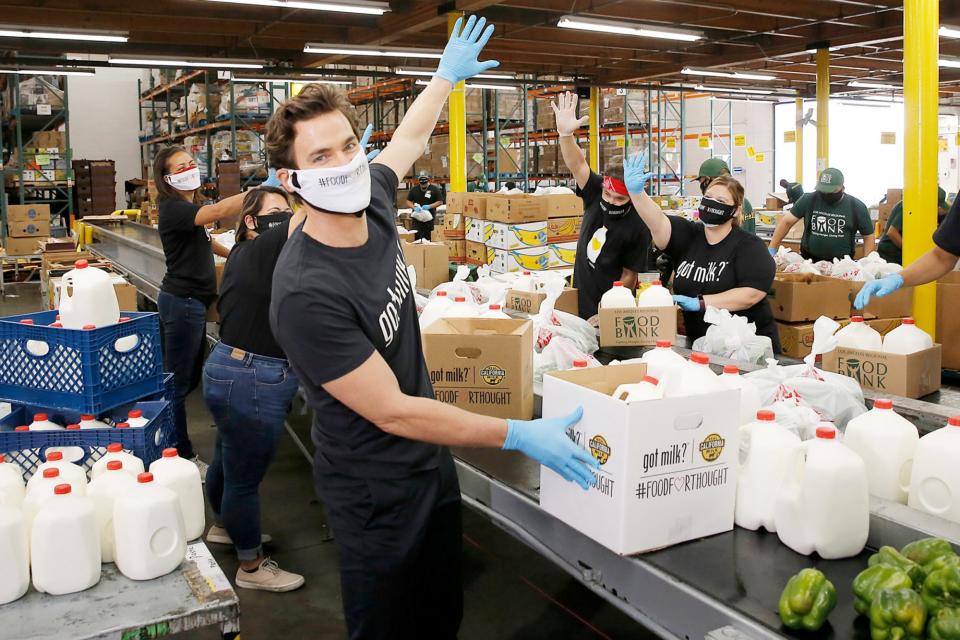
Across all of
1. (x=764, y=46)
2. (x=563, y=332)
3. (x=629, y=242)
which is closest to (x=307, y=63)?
(x=764, y=46)

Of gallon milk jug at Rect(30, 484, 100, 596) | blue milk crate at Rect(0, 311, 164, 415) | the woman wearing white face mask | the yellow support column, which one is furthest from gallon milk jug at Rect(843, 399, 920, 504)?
the yellow support column

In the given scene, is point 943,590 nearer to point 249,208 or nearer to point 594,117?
point 249,208

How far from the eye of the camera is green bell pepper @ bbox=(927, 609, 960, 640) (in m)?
1.23

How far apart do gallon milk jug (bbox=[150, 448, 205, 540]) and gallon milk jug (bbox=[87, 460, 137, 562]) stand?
17cm

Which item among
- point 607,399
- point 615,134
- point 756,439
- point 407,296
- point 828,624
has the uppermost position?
point 615,134

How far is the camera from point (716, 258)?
363cm

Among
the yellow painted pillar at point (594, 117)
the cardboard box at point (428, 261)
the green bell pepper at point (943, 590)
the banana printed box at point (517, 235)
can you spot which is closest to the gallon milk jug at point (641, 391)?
the green bell pepper at point (943, 590)

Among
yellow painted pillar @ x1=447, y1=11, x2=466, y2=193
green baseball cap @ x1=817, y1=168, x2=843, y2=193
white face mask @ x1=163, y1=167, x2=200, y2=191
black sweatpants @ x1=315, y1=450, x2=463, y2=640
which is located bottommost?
black sweatpants @ x1=315, y1=450, x2=463, y2=640

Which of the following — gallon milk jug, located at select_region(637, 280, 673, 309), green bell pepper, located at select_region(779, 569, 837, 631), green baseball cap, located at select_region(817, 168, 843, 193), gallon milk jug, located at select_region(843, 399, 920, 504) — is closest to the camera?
green bell pepper, located at select_region(779, 569, 837, 631)

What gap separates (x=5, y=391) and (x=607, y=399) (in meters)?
2.43

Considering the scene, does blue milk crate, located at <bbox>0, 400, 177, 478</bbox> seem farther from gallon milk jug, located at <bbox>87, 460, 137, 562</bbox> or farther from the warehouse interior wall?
the warehouse interior wall

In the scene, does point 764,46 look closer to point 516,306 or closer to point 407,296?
point 516,306

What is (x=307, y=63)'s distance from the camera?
1234 centimetres

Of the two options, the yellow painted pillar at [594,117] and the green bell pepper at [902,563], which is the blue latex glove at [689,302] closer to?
the green bell pepper at [902,563]
